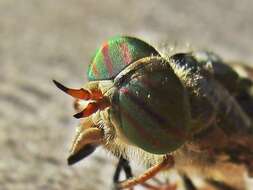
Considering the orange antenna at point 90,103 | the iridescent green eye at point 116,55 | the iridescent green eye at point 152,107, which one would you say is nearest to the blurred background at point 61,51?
the iridescent green eye at point 116,55

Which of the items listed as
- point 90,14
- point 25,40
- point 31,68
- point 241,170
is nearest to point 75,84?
point 31,68

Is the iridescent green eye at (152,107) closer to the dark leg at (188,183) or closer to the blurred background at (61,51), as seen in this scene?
the blurred background at (61,51)

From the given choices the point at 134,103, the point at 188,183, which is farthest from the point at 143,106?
the point at 188,183

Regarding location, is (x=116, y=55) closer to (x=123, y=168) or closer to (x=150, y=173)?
(x=150, y=173)

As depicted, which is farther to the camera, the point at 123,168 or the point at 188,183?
the point at 188,183

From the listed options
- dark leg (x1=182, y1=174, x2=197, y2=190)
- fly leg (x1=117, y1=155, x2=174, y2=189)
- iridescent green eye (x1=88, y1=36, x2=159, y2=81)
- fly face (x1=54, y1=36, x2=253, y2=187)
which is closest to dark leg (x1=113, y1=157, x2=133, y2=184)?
fly face (x1=54, y1=36, x2=253, y2=187)

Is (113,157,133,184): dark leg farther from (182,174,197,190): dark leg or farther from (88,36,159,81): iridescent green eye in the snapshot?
(88,36,159,81): iridescent green eye
